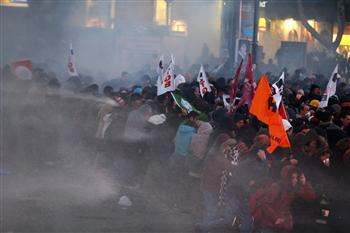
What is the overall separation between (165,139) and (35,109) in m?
3.35

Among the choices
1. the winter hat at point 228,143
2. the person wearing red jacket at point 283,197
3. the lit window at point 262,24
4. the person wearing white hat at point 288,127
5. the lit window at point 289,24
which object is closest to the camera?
the person wearing red jacket at point 283,197

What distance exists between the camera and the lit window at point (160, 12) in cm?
4969

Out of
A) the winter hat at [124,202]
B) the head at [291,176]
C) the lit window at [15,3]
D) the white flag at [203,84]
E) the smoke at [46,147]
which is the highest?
the lit window at [15,3]

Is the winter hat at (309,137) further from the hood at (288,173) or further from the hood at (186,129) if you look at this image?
the hood at (186,129)

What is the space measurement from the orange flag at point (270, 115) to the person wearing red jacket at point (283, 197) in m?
0.47

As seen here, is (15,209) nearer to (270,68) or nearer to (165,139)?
(165,139)

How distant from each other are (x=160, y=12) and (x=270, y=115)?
42.4m

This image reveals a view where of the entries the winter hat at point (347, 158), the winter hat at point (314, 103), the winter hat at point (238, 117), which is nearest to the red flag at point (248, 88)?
the winter hat at point (238, 117)

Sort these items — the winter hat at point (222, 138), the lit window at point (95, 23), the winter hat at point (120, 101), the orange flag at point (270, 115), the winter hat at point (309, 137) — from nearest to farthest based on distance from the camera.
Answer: the orange flag at point (270, 115), the winter hat at point (309, 137), the winter hat at point (222, 138), the winter hat at point (120, 101), the lit window at point (95, 23)

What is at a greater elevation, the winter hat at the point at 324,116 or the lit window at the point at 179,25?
the lit window at the point at 179,25

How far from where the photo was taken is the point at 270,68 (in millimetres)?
26109

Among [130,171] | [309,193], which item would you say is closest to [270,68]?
[130,171]

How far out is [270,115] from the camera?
8.64 meters

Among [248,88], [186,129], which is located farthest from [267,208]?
[248,88]
